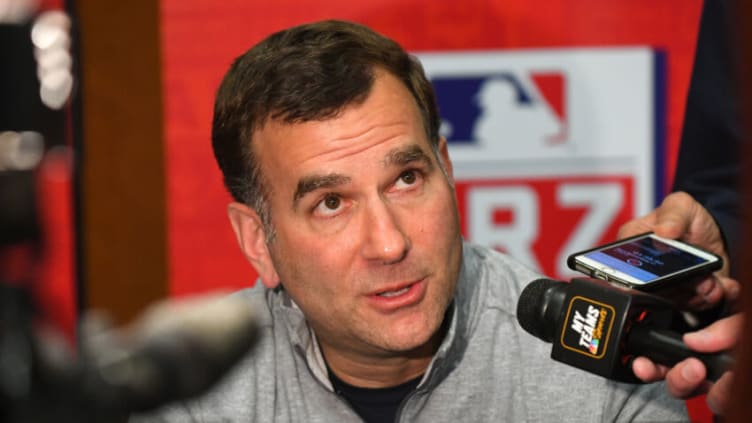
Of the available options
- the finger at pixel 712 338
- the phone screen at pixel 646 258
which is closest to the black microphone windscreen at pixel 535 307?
the phone screen at pixel 646 258

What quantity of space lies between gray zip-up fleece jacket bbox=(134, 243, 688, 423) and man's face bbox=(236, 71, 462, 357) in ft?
0.28

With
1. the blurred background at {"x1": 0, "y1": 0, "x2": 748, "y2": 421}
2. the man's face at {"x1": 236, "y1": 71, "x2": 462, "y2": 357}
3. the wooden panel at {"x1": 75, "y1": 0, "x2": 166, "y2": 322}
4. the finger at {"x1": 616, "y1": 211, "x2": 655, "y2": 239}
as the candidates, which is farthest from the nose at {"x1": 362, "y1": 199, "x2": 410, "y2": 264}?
the wooden panel at {"x1": 75, "y1": 0, "x2": 166, "y2": 322}

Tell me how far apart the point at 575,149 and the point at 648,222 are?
71 cm

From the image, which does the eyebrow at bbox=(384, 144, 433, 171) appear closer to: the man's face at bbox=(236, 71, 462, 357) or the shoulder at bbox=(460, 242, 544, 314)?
the man's face at bbox=(236, 71, 462, 357)

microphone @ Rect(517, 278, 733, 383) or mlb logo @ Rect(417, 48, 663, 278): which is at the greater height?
microphone @ Rect(517, 278, 733, 383)

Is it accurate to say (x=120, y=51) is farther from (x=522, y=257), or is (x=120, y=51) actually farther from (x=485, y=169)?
(x=522, y=257)

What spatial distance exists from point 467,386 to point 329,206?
36 cm

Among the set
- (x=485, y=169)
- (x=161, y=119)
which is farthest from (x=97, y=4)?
(x=485, y=169)

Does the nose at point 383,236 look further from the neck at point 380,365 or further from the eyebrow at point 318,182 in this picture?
the neck at point 380,365

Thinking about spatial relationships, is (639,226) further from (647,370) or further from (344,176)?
(647,370)

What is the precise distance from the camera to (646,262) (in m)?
1.25

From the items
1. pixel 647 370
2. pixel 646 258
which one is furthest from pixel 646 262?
pixel 647 370

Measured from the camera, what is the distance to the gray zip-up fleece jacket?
1.48 meters

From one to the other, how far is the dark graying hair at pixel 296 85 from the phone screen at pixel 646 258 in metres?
0.39
